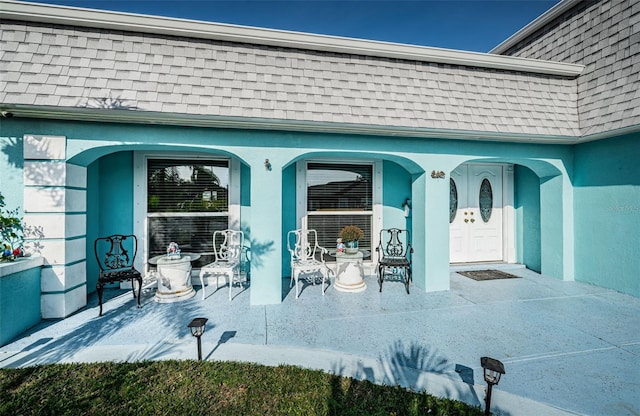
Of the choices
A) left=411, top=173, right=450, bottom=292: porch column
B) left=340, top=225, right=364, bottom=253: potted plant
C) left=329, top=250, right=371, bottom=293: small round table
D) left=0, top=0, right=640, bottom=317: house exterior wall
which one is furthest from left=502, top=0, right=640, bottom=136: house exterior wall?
left=329, top=250, right=371, bottom=293: small round table

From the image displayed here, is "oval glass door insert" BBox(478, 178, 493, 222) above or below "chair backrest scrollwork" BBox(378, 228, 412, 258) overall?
above

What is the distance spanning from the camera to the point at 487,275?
556cm

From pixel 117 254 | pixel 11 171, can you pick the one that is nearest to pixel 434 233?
pixel 117 254

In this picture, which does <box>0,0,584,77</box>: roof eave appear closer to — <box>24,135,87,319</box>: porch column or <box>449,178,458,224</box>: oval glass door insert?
<box>24,135,87,319</box>: porch column

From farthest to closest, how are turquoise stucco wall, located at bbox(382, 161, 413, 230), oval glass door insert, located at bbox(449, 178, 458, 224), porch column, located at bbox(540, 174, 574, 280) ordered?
oval glass door insert, located at bbox(449, 178, 458, 224), turquoise stucco wall, located at bbox(382, 161, 413, 230), porch column, located at bbox(540, 174, 574, 280)

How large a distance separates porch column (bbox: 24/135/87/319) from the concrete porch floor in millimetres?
321

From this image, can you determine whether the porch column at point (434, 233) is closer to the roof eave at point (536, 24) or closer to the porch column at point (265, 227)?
the porch column at point (265, 227)

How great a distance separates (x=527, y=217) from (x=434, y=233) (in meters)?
3.03

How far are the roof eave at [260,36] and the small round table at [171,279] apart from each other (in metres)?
3.23

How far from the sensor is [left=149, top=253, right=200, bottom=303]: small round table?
4.18 meters

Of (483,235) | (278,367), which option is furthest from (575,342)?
(483,235)

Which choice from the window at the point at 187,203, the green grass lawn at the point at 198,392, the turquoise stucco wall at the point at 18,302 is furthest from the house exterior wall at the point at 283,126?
the green grass lawn at the point at 198,392

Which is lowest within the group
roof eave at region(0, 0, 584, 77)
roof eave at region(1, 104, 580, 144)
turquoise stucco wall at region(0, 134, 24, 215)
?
turquoise stucco wall at region(0, 134, 24, 215)

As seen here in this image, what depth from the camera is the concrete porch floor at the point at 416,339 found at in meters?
2.30
